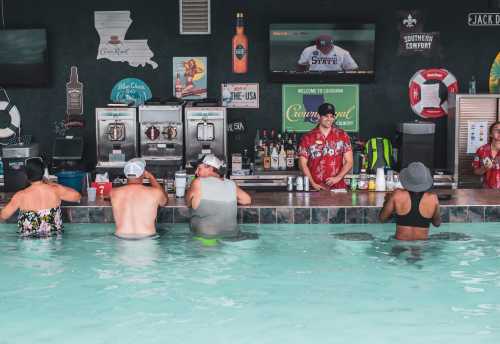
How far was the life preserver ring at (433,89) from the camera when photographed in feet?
34.2

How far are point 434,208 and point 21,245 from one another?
132 inches

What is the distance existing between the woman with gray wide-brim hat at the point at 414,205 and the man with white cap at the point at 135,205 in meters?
1.88

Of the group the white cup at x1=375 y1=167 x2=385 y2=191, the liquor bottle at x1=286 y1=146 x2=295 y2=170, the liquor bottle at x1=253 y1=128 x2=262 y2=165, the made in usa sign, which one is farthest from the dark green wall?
A: the white cup at x1=375 y1=167 x2=385 y2=191

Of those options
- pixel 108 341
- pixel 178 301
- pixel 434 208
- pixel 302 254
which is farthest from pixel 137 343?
pixel 434 208

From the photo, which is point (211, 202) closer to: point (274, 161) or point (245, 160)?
point (274, 161)

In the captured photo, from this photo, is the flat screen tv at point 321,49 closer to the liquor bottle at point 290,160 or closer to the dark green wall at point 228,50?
the dark green wall at point 228,50

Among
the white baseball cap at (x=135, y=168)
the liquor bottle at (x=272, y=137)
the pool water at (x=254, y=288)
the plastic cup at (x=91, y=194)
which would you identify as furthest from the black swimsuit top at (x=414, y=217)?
the liquor bottle at (x=272, y=137)

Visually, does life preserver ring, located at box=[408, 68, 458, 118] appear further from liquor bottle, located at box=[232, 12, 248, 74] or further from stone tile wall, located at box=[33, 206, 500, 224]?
stone tile wall, located at box=[33, 206, 500, 224]

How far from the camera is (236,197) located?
278 inches

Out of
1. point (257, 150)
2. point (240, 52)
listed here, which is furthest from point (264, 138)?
point (240, 52)

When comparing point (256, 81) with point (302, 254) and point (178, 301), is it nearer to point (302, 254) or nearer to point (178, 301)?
point (302, 254)

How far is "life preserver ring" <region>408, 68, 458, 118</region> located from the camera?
10.4m

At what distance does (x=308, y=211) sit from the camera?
7.32 meters

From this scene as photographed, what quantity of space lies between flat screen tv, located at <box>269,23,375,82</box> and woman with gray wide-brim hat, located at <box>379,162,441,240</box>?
357 centimetres
